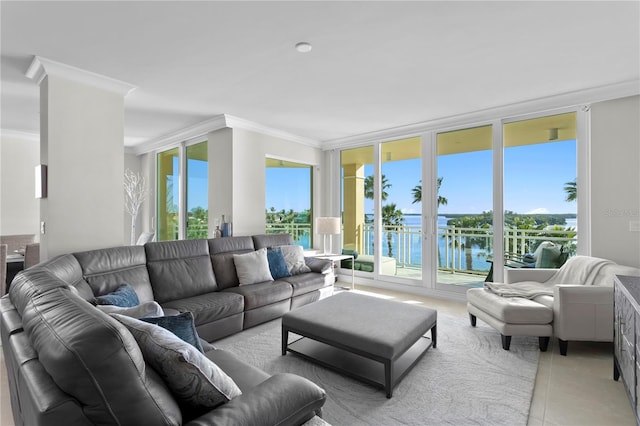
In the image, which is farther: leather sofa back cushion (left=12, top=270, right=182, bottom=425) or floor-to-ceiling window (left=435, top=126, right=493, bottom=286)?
floor-to-ceiling window (left=435, top=126, right=493, bottom=286)

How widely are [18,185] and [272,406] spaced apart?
611 cm

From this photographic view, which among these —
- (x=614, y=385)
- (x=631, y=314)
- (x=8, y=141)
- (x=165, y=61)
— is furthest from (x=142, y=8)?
(x=8, y=141)

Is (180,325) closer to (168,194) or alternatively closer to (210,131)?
(210,131)

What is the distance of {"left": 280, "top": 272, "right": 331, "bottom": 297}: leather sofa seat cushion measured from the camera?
396 cm

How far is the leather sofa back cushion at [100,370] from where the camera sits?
0.86 meters

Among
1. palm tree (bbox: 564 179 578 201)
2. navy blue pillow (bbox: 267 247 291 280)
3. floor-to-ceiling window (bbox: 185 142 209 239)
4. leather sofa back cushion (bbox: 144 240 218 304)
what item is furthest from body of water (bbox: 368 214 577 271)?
leather sofa back cushion (bbox: 144 240 218 304)

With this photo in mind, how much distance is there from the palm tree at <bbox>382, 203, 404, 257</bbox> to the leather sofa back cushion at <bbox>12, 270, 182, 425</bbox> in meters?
4.68

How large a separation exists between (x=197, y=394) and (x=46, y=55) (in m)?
3.09

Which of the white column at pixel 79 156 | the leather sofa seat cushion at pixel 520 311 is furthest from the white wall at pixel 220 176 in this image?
the leather sofa seat cushion at pixel 520 311

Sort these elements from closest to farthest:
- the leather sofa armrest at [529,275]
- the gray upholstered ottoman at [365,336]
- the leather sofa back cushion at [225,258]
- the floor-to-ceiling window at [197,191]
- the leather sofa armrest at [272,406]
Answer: the leather sofa armrest at [272,406]
the gray upholstered ottoman at [365,336]
the leather sofa armrest at [529,275]
the leather sofa back cushion at [225,258]
the floor-to-ceiling window at [197,191]

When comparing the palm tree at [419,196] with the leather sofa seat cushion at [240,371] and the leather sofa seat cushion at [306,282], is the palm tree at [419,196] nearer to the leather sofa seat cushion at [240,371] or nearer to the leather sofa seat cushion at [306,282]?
Result: the leather sofa seat cushion at [306,282]

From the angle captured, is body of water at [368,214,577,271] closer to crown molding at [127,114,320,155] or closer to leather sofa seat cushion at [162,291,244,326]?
crown molding at [127,114,320,155]

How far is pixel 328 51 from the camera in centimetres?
262

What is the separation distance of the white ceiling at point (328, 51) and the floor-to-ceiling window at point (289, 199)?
1596 mm
